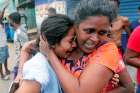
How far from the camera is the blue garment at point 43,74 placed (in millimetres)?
1961

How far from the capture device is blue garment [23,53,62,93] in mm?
1961

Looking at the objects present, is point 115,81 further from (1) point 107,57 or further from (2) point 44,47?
(2) point 44,47

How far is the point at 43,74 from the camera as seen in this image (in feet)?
6.52

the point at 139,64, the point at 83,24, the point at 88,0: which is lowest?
the point at 139,64

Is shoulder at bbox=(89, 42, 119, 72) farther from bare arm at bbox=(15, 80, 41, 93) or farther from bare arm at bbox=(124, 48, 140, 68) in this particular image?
bare arm at bbox=(124, 48, 140, 68)

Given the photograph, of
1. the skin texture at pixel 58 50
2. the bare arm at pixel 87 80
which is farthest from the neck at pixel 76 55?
the bare arm at pixel 87 80

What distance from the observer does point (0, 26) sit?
8.42 m

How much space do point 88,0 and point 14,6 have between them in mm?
18305

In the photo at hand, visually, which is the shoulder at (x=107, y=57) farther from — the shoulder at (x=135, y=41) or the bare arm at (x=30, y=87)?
the shoulder at (x=135, y=41)

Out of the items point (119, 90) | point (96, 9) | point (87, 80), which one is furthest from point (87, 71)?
point (119, 90)

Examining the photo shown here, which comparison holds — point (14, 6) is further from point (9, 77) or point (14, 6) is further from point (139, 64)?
point (139, 64)

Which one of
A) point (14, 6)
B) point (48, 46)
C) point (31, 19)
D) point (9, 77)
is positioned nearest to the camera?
point (48, 46)

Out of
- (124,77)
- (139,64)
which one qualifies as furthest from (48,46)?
(139,64)

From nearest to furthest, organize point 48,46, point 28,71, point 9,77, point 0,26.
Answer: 1. point 28,71
2. point 48,46
3. point 0,26
4. point 9,77
